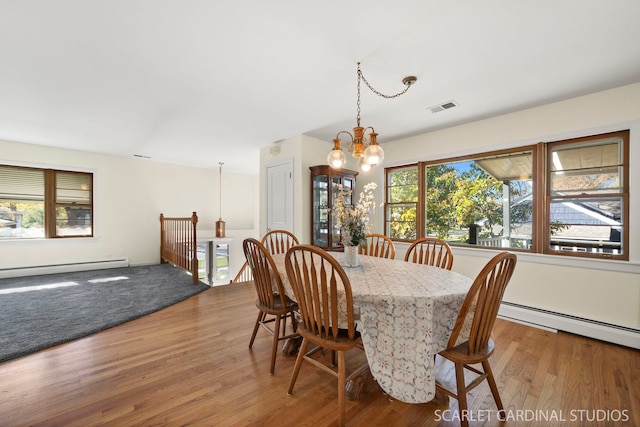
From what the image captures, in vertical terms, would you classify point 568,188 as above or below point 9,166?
below

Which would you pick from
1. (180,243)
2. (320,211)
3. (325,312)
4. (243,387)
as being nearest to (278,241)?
(320,211)

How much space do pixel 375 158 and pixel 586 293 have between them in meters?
2.64

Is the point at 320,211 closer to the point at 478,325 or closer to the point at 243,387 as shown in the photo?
the point at 243,387

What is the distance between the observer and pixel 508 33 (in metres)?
1.77

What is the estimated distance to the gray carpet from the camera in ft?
7.89

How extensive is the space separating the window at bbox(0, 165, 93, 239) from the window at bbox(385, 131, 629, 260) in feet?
19.8

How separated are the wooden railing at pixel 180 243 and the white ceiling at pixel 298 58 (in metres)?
1.92

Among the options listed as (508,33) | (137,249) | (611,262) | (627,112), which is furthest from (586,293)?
(137,249)

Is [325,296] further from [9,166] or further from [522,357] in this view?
[9,166]

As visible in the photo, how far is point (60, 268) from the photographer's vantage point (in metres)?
4.78

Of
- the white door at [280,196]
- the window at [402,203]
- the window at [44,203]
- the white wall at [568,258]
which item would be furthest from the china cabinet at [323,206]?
the window at [44,203]

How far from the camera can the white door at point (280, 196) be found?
4192 mm

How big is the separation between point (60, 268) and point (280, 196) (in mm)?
4317

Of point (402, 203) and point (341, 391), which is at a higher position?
point (402, 203)
